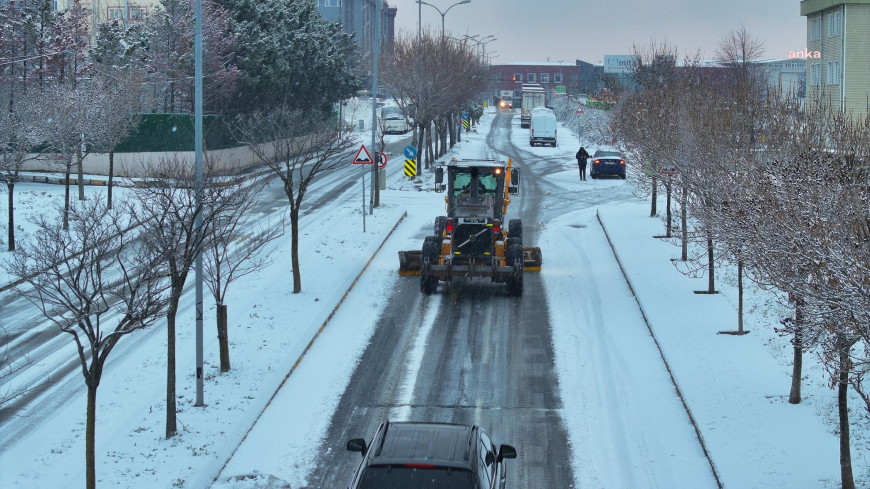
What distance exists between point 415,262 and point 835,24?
3086cm

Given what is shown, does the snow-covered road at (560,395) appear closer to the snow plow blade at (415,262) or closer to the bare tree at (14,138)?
the snow plow blade at (415,262)

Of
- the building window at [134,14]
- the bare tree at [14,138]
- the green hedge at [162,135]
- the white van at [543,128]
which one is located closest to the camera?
the bare tree at [14,138]

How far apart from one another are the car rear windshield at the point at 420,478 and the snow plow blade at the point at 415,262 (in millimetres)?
15213

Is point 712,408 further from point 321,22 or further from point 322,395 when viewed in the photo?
point 321,22

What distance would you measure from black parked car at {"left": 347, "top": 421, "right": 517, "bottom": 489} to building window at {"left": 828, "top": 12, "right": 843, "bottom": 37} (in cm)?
4083

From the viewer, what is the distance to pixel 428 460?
9.57m

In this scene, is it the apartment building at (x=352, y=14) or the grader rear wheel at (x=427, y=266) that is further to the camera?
the apartment building at (x=352, y=14)

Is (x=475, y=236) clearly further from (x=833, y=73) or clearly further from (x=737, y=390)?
(x=833, y=73)

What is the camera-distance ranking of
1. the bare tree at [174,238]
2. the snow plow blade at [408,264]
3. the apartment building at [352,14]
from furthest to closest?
1. the apartment building at [352,14]
2. the snow plow blade at [408,264]
3. the bare tree at [174,238]

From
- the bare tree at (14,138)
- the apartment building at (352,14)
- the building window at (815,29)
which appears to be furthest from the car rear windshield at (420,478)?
the apartment building at (352,14)

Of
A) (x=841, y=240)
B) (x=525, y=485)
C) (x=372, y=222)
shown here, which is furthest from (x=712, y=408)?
(x=372, y=222)

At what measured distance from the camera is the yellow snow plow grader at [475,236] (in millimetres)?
22156

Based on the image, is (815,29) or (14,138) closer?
(14,138)

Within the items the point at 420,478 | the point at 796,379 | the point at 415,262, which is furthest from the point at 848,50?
the point at 420,478
